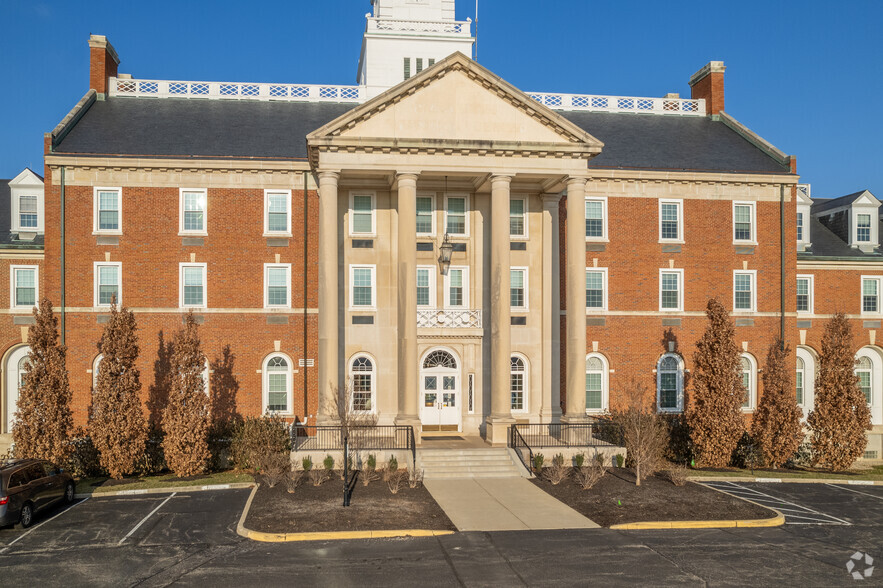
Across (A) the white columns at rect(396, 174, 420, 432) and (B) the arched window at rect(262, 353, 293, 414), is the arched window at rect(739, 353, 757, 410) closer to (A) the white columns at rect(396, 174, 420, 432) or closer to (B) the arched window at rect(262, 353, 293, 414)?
(A) the white columns at rect(396, 174, 420, 432)

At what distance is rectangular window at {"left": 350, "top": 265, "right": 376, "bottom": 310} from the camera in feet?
101

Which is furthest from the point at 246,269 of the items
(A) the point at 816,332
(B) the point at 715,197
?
(A) the point at 816,332

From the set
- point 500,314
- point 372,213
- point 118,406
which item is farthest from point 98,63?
point 500,314

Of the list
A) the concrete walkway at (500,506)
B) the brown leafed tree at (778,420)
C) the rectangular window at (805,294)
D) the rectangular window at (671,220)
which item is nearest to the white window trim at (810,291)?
the rectangular window at (805,294)

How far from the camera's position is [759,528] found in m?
18.5

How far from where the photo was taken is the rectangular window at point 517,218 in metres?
31.8

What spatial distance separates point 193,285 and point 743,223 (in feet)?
79.7

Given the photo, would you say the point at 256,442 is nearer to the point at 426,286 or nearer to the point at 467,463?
the point at 467,463

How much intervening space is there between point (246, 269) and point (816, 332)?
27.1 m

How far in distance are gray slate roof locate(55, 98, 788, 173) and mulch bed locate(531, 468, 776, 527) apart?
Result: 15.2m

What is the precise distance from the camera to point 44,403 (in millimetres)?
25484

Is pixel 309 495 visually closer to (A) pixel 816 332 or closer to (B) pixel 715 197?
(B) pixel 715 197

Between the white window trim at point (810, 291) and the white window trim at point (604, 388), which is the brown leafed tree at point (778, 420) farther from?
the white window trim at point (810, 291)

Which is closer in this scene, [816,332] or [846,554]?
[846,554]
